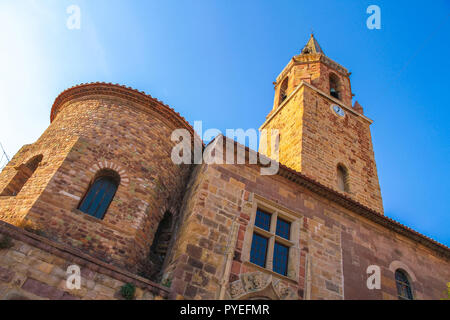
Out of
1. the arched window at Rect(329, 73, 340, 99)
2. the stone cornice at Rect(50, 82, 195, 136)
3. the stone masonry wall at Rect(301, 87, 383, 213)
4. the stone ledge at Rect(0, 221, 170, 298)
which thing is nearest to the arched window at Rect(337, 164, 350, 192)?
the stone masonry wall at Rect(301, 87, 383, 213)

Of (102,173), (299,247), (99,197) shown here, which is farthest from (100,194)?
(299,247)

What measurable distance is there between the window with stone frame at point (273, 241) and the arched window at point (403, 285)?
363 cm

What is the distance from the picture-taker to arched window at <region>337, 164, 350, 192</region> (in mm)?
14914

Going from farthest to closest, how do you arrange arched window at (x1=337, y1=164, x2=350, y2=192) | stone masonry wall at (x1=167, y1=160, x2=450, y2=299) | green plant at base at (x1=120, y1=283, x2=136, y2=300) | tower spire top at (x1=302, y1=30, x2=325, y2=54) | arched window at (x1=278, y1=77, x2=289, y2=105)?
1. tower spire top at (x1=302, y1=30, x2=325, y2=54)
2. arched window at (x1=278, y1=77, x2=289, y2=105)
3. arched window at (x1=337, y1=164, x2=350, y2=192)
4. stone masonry wall at (x1=167, y1=160, x2=450, y2=299)
5. green plant at base at (x1=120, y1=283, x2=136, y2=300)

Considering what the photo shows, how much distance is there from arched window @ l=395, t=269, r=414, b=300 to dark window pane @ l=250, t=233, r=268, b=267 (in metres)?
4.33

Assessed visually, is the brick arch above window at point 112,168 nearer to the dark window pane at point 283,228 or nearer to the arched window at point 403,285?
the dark window pane at point 283,228

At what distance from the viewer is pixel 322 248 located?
880 cm

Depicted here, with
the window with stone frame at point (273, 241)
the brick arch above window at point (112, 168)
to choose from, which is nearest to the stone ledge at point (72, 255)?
the window with stone frame at point (273, 241)

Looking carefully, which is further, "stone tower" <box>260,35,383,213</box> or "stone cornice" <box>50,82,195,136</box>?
"stone tower" <box>260,35,383,213</box>

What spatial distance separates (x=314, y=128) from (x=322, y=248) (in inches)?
324

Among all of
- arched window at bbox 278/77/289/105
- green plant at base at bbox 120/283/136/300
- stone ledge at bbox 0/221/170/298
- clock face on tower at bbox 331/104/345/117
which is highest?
arched window at bbox 278/77/289/105

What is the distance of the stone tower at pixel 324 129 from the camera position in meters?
14.8

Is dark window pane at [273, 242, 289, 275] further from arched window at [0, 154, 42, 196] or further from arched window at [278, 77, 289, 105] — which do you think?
arched window at [278, 77, 289, 105]
